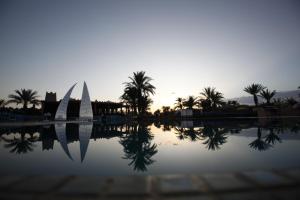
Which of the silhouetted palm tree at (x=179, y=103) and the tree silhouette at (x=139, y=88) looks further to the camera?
the silhouetted palm tree at (x=179, y=103)

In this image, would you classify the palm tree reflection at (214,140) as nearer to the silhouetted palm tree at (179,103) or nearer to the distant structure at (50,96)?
the silhouetted palm tree at (179,103)

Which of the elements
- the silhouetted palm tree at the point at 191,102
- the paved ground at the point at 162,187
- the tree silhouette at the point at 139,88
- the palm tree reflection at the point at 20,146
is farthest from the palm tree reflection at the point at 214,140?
the silhouetted palm tree at the point at 191,102

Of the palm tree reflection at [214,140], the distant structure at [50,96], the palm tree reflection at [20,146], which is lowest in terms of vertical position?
the palm tree reflection at [214,140]

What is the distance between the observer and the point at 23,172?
18.4ft

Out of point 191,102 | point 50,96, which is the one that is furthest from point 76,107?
point 191,102

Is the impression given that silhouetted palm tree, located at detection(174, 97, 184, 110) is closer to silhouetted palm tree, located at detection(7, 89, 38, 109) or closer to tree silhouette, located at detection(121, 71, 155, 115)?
tree silhouette, located at detection(121, 71, 155, 115)

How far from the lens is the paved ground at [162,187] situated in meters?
3.14

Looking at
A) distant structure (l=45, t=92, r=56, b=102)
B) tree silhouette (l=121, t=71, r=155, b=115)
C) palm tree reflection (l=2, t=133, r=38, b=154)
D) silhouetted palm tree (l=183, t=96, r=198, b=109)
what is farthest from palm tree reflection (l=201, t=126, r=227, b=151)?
distant structure (l=45, t=92, r=56, b=102)

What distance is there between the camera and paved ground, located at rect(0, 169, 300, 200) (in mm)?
3141

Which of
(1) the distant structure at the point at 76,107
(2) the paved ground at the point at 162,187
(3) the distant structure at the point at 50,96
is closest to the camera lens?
(2) the paved ground at the point at 162,187

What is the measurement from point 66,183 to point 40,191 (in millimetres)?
441

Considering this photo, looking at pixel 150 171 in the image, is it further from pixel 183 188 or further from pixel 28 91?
pixel 28 91

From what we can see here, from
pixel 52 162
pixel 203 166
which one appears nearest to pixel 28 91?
pixel 52 162

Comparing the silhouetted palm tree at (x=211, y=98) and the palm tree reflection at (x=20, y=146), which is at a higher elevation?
the silhouetted palm tree at (x=211, y=98)
